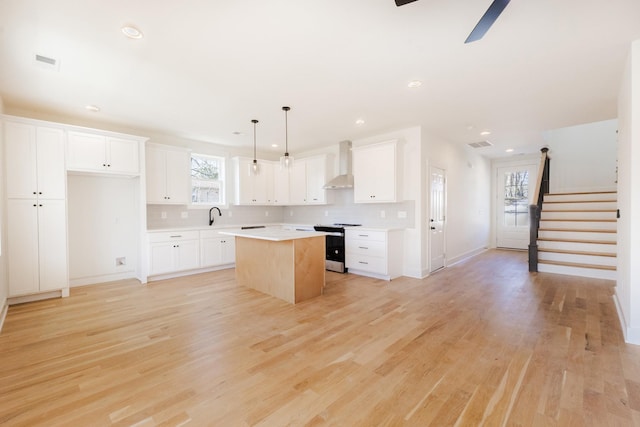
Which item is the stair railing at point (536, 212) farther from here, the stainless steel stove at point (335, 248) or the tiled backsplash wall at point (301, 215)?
the stainless steel stove at point (335, 248)

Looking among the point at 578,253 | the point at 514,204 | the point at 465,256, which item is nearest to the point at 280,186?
the point at 465,256

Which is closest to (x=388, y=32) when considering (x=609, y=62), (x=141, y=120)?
(x=609, y=62)

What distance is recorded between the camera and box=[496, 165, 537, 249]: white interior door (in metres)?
7.78

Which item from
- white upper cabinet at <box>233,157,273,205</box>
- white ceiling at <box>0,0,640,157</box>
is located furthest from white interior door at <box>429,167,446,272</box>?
white upper cabinet at <box>233,157,273,205</box>

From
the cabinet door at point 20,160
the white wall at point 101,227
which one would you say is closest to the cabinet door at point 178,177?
the white wall at point 101,227

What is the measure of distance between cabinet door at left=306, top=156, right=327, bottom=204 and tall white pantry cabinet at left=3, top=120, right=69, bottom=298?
4.13 metres

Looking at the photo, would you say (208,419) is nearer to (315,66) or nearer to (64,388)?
(64,388)

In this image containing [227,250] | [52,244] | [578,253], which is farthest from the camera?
[227,250]

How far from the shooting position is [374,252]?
15.8 ft

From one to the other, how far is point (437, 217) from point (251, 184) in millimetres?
4031

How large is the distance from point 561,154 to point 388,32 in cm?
778

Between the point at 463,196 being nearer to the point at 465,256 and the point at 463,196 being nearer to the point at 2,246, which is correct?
the point at 465,256

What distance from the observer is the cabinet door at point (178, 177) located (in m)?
5.14

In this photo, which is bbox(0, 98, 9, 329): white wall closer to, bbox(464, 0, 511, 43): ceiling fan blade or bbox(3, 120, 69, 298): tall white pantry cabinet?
bbox(3, 120, 69, 298): tall white pantry cabinet
